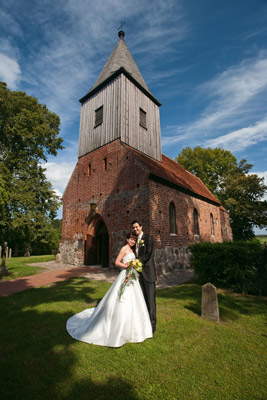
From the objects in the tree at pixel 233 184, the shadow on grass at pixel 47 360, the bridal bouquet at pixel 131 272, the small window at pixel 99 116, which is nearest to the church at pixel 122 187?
the small window at pixel 99 116

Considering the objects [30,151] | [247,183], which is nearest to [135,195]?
[30,151]

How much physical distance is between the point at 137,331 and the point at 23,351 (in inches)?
76.7

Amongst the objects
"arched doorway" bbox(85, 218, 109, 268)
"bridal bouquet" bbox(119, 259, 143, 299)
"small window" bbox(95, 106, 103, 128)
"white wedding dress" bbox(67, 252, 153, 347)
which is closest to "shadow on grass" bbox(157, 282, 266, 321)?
"white wedding dress" bbox(67, 252, 153, 347)

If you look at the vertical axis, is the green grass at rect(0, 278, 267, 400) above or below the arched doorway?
below

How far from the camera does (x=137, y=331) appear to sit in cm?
348

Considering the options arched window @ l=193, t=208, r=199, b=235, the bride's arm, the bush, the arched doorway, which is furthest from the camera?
arched window @ l=193, t=208, r=199, b=235

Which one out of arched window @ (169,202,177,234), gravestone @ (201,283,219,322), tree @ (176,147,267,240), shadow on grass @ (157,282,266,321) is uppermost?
tree @ (176,147,267,240)

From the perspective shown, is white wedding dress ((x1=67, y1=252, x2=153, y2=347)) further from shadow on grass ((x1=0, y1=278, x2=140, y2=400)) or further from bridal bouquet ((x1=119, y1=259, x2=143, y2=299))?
shadow on grass ((x1=0, y1=278, x2=140, y2=400))

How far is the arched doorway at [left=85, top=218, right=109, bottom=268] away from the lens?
39.9 ft

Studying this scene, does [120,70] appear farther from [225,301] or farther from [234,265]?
[225,301]

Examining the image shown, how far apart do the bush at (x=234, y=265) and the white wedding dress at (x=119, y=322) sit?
14.8 ft

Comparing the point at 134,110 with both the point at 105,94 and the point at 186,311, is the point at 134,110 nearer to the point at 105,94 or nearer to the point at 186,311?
the point at 105,94

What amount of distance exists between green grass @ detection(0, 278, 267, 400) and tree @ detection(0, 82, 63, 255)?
14450 mm

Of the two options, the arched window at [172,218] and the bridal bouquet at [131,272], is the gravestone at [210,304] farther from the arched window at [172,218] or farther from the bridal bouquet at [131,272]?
the arched window at [172,218]
